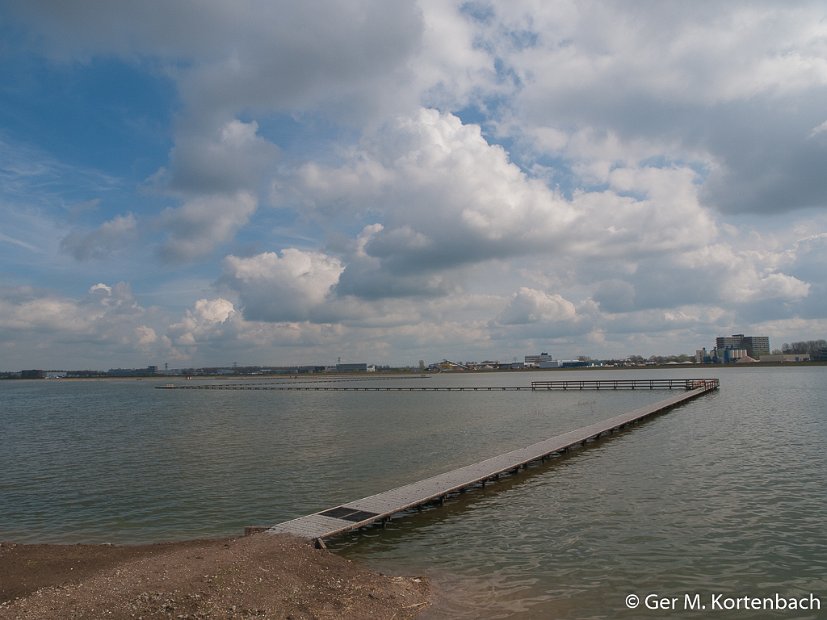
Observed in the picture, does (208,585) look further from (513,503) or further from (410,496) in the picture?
(513,503)

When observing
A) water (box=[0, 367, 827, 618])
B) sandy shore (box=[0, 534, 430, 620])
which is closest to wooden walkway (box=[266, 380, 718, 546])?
water (box=[0, 367, 827, 618])

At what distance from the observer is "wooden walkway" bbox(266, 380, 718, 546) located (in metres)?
15.3

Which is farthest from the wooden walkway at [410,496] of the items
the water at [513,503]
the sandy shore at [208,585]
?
the sandy shore at [208,585]

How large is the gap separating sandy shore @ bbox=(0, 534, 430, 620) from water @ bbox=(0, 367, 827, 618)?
1.49 m

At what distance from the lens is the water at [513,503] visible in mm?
12016

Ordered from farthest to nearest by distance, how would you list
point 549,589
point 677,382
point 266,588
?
point 677,382 → point 549,589 → point 266,588

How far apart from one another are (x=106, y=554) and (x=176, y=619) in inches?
255

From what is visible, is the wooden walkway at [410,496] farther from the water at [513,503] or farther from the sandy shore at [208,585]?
the sandy shore at [208,585]

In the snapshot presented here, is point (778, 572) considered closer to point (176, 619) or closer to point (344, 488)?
point (176, 619)

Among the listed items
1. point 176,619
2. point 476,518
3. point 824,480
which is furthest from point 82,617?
point 824,480

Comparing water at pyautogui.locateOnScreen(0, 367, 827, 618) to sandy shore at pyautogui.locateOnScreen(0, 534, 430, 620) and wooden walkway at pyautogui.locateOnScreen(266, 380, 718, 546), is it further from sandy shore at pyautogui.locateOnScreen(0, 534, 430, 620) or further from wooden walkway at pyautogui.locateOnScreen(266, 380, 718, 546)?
sandy shore at pyautogui.locateOnScreen(0, 534, 430, 620)

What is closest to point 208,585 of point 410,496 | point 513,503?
point 410,496

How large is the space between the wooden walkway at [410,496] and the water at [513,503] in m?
0.49

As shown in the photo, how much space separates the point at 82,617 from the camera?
9.04m
